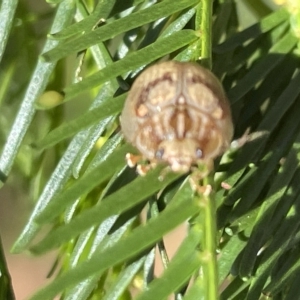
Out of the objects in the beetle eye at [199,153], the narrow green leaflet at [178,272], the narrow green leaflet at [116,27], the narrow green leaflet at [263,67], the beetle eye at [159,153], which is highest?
the narrow green leaflet at [116,27]

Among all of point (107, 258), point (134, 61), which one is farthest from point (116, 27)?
point (107, 258)

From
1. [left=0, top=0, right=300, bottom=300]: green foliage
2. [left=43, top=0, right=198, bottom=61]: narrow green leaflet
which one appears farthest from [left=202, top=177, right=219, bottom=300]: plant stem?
[left=43, top=0, right=198, bottom=61]: narrow green leaflet

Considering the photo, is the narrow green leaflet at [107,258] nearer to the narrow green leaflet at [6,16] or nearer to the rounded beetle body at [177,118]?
the rounded beetle body at [177,118]

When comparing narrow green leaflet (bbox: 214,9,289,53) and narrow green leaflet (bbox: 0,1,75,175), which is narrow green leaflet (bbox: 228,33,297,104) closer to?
narrow green leaflet (bbox: 214,9,289,53)

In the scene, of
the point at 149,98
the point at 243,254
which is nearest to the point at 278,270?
the point at 243,254

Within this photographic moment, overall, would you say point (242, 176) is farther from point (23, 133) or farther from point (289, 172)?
point (23, 133)

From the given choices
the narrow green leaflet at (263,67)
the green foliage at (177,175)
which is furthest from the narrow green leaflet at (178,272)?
the narrow green leaflet at (263,67)

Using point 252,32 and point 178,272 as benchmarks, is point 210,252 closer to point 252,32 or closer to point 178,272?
point 178,272

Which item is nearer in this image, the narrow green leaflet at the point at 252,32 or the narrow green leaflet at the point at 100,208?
the narrow green leaflet at the point at 100,208
